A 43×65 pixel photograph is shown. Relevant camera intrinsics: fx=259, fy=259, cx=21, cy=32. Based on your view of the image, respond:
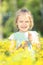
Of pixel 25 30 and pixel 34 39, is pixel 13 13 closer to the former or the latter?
pixel 25 30

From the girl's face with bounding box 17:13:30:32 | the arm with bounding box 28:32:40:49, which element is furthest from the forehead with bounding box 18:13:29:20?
the arm with bounding box 28:32:40:49

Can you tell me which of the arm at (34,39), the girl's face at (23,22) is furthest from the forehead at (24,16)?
the arm at (34,39)

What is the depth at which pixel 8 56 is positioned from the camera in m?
2.27

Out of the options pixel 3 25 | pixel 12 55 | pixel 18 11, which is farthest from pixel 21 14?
pixel 12 55

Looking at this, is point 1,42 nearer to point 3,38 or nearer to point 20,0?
point 3,38

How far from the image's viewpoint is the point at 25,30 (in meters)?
2.35

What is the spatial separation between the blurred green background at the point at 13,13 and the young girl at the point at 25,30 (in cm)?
4

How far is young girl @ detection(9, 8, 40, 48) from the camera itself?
2.32 meters

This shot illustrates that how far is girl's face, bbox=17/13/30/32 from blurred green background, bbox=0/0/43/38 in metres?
0.05

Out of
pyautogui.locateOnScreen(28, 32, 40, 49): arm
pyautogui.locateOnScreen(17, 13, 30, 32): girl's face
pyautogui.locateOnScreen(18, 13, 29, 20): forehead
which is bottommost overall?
pyautogui.locateOnScreen(28, 32, 40, 49): arm

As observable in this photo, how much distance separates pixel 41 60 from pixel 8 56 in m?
0.29

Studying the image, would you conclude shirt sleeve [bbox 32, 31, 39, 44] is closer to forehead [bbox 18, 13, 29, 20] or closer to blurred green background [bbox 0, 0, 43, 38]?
blurred green background [bbox 0, 0, 43, 38]

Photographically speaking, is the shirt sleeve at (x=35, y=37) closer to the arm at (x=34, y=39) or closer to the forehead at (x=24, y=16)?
the arm at (x=34, y=39)

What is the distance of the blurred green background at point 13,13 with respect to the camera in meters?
2.36
